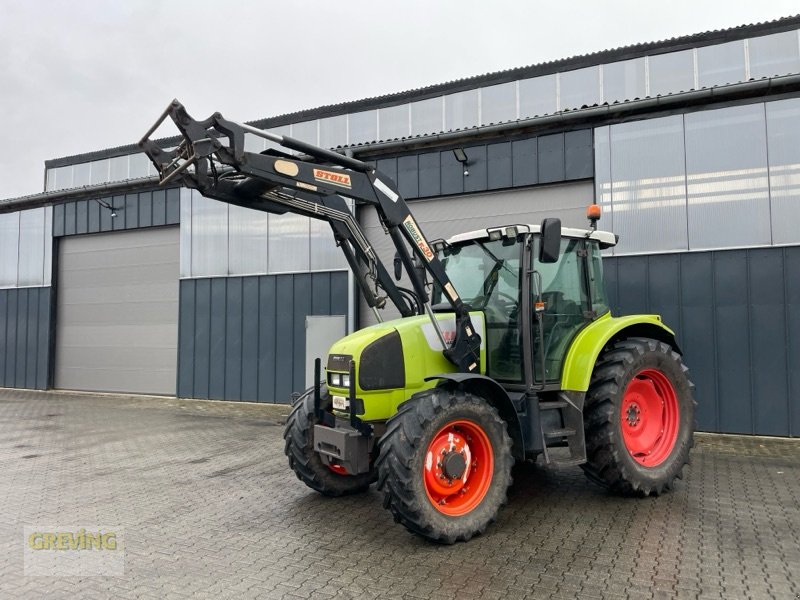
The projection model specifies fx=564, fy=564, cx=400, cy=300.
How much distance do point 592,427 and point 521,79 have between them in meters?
11.6

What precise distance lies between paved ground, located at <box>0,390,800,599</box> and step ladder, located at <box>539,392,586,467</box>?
448 mm

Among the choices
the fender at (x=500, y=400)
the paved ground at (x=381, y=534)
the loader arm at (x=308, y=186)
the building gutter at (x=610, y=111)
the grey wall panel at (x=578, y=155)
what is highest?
the building gutter at (x=610, y=111)

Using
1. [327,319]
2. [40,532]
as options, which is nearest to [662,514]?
[40,532]

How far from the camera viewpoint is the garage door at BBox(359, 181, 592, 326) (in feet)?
31.1

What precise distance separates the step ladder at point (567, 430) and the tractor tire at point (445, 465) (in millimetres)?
528

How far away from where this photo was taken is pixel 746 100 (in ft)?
26.7

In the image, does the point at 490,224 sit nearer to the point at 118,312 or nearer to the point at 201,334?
the point at 201,334

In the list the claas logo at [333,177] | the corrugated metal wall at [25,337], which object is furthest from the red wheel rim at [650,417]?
the corrugated metal wall at [25,337]

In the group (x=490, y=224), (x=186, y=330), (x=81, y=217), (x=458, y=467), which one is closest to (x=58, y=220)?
(x=81, y=217)

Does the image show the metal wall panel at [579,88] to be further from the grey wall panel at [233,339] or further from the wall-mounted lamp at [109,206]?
Answer: the wall-mounted lamp at [109,206]

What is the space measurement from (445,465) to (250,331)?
8.81m

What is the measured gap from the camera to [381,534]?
14.1 ft

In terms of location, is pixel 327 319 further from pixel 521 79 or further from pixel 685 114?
pixel 521 79

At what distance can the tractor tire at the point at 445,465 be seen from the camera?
388 centimetres
